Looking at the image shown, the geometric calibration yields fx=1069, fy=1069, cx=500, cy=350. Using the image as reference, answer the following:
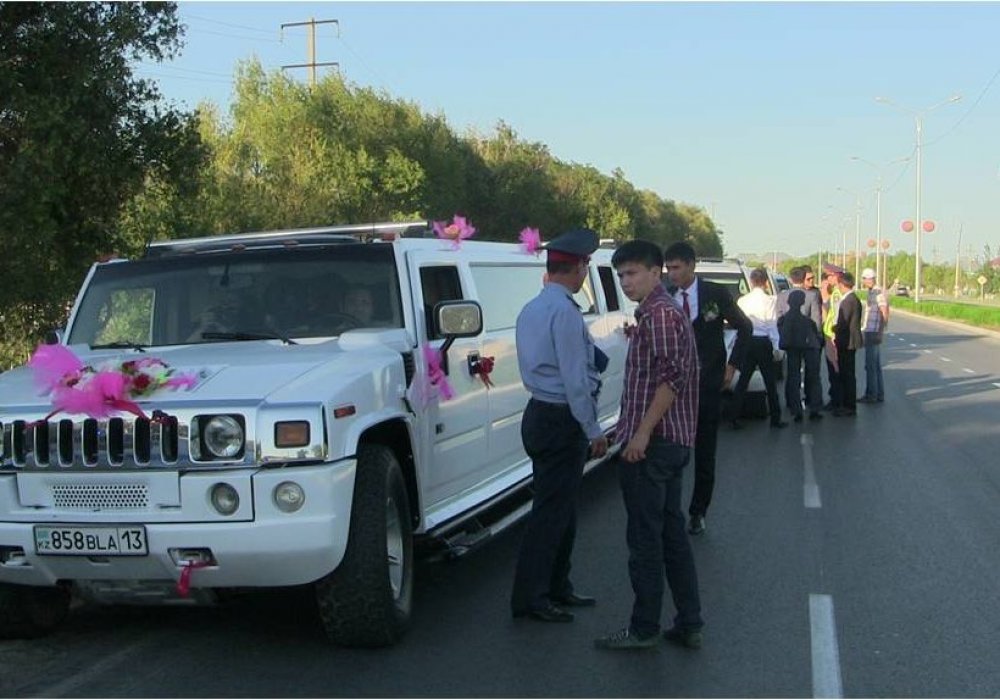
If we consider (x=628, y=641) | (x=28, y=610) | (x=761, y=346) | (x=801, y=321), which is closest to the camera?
(x=628, y=641)

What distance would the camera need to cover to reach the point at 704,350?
25.2ft

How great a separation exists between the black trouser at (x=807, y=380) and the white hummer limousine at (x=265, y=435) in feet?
26.3

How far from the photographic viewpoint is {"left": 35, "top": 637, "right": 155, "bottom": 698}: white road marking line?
15.3ft

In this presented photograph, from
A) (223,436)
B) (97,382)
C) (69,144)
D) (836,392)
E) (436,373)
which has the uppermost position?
(69,144)

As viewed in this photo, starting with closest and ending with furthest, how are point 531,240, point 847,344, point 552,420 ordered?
point 552,420 → point 531,240 → point 847,344

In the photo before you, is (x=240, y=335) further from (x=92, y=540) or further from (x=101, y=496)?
(x=92, y=540)

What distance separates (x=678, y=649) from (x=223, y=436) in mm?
2394

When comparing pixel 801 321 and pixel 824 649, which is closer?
pixel 824 649

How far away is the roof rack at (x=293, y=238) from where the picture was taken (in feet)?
20.8

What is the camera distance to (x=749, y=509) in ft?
27.9

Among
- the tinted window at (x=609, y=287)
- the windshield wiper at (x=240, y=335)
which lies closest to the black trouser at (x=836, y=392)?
the tinted window at (x=609, y=287)

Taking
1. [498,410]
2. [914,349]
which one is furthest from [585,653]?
[914,349]

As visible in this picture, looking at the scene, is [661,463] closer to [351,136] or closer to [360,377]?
[360,377]

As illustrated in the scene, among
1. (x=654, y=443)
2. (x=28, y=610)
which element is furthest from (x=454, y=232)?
(x=28, y=610)
